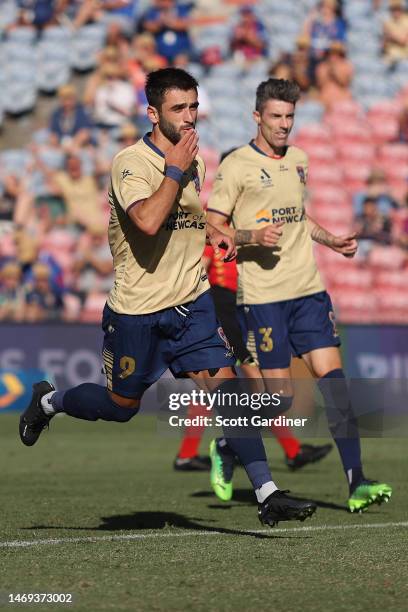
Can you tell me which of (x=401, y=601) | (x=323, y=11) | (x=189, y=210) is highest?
(x=323, y=11)

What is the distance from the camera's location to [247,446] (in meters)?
6.32

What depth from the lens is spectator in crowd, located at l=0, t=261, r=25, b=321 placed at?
15736mm

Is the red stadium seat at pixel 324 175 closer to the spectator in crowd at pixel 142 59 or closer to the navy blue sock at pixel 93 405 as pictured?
the spectator in crowd at pixel 142 59

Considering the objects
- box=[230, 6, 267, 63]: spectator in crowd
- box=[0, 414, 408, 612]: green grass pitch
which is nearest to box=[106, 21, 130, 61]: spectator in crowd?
box=[230, 6, 267, 63]: spectator in crowd

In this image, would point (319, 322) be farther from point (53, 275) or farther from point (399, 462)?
point (53, 275)

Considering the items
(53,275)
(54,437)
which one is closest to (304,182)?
(54,437)

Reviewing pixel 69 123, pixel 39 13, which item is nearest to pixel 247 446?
pixel 69 123

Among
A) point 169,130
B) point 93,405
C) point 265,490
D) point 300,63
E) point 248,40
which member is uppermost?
point 248,40

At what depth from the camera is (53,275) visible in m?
16.4

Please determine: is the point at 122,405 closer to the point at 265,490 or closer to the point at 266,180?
the point at 265,490

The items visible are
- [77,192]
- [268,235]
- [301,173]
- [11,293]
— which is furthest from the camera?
[77,192]

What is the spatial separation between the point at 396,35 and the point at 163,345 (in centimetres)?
1748

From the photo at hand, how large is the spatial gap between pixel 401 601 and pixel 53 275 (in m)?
12.2

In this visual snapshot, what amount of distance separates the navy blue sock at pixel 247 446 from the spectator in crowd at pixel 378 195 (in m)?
13.2
